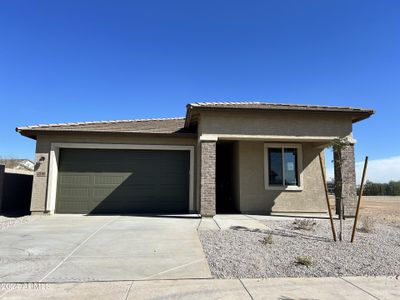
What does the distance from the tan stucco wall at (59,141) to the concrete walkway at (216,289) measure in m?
8.58

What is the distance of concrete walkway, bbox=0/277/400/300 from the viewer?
448cm

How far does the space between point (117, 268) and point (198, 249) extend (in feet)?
6.68

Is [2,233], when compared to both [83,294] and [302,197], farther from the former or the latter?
[302,197]

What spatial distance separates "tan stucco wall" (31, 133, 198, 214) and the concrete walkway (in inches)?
338

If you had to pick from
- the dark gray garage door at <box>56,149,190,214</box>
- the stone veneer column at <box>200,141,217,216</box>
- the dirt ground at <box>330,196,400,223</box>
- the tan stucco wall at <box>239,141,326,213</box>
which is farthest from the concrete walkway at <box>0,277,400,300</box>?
the dirt ground at <box>330,196,400,223</box>

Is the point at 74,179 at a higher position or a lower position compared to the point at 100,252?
higher

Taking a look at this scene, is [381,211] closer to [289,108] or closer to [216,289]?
[289,108]

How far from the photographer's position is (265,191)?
44.9ft

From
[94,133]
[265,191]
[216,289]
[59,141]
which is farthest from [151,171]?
[216,289]

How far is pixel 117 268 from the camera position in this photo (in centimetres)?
570

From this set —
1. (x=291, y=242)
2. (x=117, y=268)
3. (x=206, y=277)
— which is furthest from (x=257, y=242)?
(x=117, y=268)

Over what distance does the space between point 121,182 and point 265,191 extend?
6326mm

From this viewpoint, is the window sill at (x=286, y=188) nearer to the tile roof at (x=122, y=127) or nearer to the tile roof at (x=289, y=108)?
the tile roof at (x=289, y=108)

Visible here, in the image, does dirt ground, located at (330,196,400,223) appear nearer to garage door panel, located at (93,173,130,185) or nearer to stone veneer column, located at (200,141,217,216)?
stone veneer column, located at (200,141,217,216)
